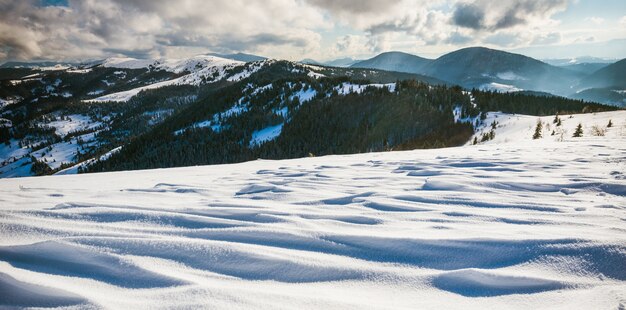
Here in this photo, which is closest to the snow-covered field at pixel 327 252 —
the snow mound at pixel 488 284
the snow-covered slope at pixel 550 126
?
the snow mound at pixel 488 284

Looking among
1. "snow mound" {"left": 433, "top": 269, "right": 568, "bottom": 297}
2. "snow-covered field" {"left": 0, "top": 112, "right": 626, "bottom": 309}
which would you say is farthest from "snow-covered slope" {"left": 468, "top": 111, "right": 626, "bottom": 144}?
"snow mound" {"left": 433, "top": 269, "right": 568, "bottom": 297}

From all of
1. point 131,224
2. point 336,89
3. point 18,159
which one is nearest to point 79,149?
point 18,159

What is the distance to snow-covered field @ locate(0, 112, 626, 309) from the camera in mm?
1709

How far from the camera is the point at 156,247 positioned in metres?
2.31

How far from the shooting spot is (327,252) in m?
2.36

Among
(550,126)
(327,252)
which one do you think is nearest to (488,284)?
(327,252)

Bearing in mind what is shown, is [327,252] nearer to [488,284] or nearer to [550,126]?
[488,284]

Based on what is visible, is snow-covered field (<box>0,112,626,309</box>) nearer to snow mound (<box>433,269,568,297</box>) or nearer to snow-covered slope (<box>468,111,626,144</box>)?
snow mound (<box>433,269,568,297</box>)

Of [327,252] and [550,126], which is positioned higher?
[550,126]

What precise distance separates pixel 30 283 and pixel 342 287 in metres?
1.95

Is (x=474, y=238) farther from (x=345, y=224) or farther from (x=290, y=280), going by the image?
(x=290, y=280)

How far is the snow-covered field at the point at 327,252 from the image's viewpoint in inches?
67.3

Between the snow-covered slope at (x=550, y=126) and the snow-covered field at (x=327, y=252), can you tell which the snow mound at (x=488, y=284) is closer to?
the snow-covered field at (x=327, y=252)

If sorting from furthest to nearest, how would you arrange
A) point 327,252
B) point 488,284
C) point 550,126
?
point 550,126 < point 327,252 < point 488,284
